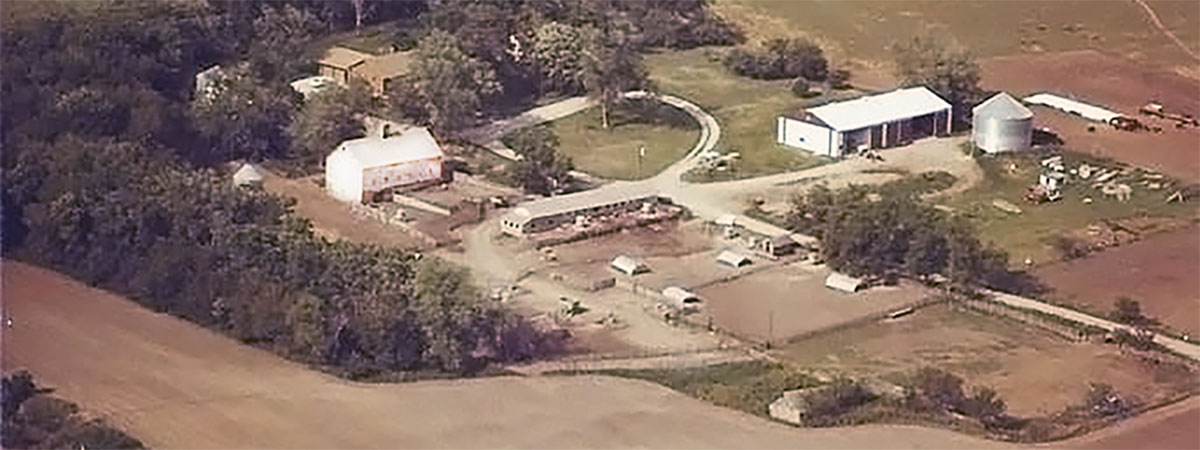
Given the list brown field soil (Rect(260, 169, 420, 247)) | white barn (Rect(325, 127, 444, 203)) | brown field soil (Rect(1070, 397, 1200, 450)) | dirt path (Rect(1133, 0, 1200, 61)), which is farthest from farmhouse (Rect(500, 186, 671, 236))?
dirt path (Rect(1133, 0, 1200, 61))

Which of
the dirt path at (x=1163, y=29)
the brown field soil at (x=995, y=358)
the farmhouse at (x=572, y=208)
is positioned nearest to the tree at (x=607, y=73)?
the farmhouse at (x=572, y=208)

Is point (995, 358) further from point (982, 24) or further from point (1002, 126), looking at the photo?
point (982, 24)

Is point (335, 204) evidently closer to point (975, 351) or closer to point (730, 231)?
point (730, 231)

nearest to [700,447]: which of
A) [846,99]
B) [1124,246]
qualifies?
[1124,246]

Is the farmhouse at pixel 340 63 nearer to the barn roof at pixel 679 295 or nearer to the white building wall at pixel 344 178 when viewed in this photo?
the white building wall at pixel 344 178

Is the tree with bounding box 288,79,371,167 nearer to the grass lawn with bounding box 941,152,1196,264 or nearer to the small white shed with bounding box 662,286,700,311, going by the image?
the small white shed with bounding box 662,286,700,311

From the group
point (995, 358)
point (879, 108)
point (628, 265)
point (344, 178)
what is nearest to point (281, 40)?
point (344, 178)
